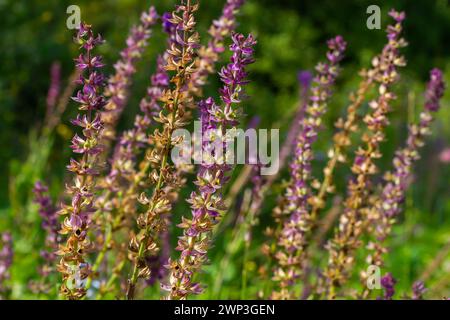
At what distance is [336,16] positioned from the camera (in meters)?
12.0

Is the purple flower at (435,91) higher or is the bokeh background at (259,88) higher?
the bokeh background at (259,88)

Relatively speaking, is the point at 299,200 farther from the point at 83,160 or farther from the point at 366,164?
the point at 83,160

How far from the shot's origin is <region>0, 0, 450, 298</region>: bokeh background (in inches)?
182

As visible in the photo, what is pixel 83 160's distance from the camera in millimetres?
1717

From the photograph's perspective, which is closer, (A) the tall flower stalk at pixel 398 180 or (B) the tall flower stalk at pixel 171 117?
(B) the tall flower stalk at pixel 171 117

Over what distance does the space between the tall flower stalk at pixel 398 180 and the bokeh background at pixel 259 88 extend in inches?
22.2

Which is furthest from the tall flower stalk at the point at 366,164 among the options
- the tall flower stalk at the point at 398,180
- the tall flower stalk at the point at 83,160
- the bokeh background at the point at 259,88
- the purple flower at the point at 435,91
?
the tall flower stalk at the point at 83,160

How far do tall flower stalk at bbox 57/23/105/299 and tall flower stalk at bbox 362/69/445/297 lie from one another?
116 centimetres

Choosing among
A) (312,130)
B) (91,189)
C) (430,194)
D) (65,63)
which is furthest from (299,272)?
(65,63)

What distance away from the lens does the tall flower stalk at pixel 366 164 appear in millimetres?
2328

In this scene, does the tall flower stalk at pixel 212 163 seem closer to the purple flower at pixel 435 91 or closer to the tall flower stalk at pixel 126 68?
the tall flower stalk at pixel 126 68

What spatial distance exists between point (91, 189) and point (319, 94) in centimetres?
105

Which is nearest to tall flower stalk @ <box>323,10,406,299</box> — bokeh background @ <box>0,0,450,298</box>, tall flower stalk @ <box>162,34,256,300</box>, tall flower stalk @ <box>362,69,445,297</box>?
tall flower stalk @ <box>362,69,445,297</box>

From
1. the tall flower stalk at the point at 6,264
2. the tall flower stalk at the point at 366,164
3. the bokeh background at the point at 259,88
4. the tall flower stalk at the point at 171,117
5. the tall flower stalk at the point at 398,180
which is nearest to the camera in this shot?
the tall flower stalk at the point at 171,117
